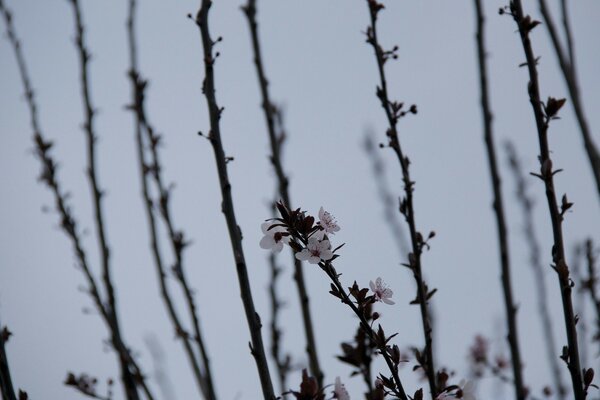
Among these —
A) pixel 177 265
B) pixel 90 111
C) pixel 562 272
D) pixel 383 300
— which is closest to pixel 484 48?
pixel 562 272

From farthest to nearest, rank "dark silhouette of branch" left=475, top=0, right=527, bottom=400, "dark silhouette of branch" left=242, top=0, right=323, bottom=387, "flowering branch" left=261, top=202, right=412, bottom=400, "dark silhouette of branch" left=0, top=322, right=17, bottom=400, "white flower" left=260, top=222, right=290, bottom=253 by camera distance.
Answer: "dark silhouette of branch" left=242, top=0, right=323, bottom=387 → "dark silhouette of branch" left=475, top=0, right=527, bottom=400 → "dark silhouette of branch" left=0, top=322, right=17, bottom=400 → "white flower" left=260, top=222, right=290, bottom=253 → "flowering branch" left=261, top=202, right=412, bottom=400

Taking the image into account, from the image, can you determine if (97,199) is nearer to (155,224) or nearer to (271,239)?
(155,224)

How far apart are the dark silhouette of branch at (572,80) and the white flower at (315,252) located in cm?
126

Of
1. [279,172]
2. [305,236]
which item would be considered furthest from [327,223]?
[279,172]

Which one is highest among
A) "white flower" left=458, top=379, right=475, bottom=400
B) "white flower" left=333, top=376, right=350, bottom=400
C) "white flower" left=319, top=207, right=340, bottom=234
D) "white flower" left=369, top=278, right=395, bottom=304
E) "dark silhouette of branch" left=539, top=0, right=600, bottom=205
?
"dark silhouette of branch" left=539, top=0, right=600, bottom=205

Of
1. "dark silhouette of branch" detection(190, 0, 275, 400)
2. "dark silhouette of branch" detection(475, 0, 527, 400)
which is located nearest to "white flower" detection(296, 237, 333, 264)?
"dark silhouette of branch" detection(190, 0, 275, 400)

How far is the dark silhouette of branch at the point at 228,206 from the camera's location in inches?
62.4

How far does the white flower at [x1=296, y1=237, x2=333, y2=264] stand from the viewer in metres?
1.55

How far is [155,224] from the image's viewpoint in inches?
118

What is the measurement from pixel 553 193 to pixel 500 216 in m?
0.69

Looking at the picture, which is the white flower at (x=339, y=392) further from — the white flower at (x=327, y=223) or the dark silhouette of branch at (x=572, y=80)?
the dark silhouette of branch at (x=572, y=80)

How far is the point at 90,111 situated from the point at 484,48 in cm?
223

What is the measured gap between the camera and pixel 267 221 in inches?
67.6

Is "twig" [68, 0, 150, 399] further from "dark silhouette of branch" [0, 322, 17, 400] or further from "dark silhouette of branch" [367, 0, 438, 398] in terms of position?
"dark silhouette of branch" [367, 0, 438, 398]
